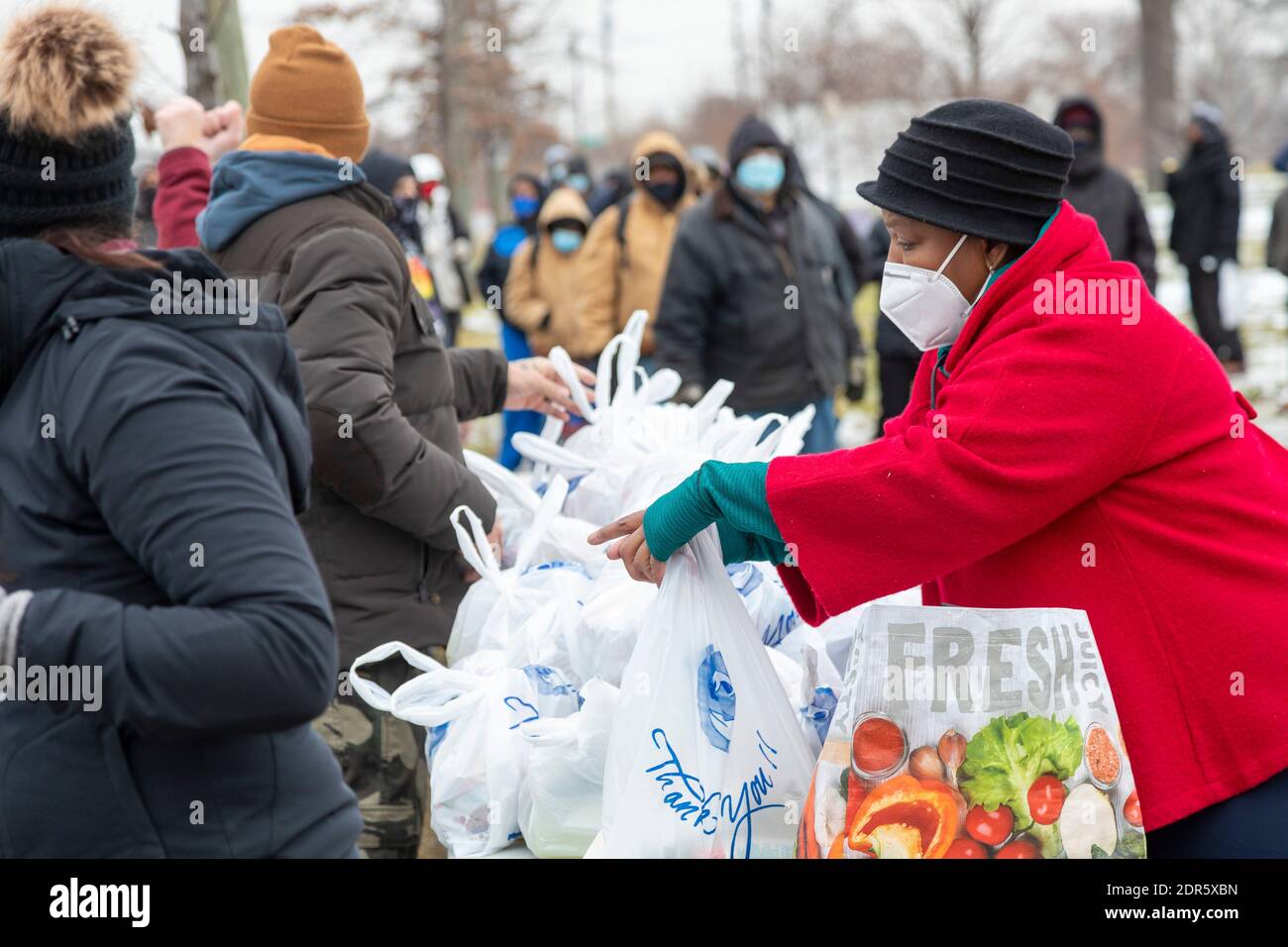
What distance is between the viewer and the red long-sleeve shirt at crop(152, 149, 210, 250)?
439 cm

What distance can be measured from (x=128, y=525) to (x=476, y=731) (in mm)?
1288

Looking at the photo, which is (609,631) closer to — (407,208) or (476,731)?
(476,731)

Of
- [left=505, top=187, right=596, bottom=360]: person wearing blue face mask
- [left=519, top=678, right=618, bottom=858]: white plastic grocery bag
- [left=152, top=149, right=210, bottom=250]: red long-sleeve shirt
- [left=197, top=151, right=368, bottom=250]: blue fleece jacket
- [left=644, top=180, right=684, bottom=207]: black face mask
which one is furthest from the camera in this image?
[left=505, top=187, right=596, bottom=360]: person wearing blue face mask

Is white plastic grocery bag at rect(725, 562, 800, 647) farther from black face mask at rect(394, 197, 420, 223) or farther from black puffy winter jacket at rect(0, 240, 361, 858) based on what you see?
black face mask at rect(394, 197, 420, 223)

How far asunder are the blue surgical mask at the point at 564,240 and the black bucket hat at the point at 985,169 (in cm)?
737

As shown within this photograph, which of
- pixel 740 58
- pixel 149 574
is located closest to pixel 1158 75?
pixel 740 58

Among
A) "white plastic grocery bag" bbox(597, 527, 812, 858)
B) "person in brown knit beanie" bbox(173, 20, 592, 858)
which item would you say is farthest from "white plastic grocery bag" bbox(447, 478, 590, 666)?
"white plastic grocery bag" bbox(597, 527, 812, 858)

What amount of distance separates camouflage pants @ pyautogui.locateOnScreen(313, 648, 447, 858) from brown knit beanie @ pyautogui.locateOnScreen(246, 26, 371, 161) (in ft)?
3.84

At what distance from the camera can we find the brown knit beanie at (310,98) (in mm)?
3391

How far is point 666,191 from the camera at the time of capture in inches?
337

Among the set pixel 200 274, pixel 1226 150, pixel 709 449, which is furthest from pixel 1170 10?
pixel 200 274
